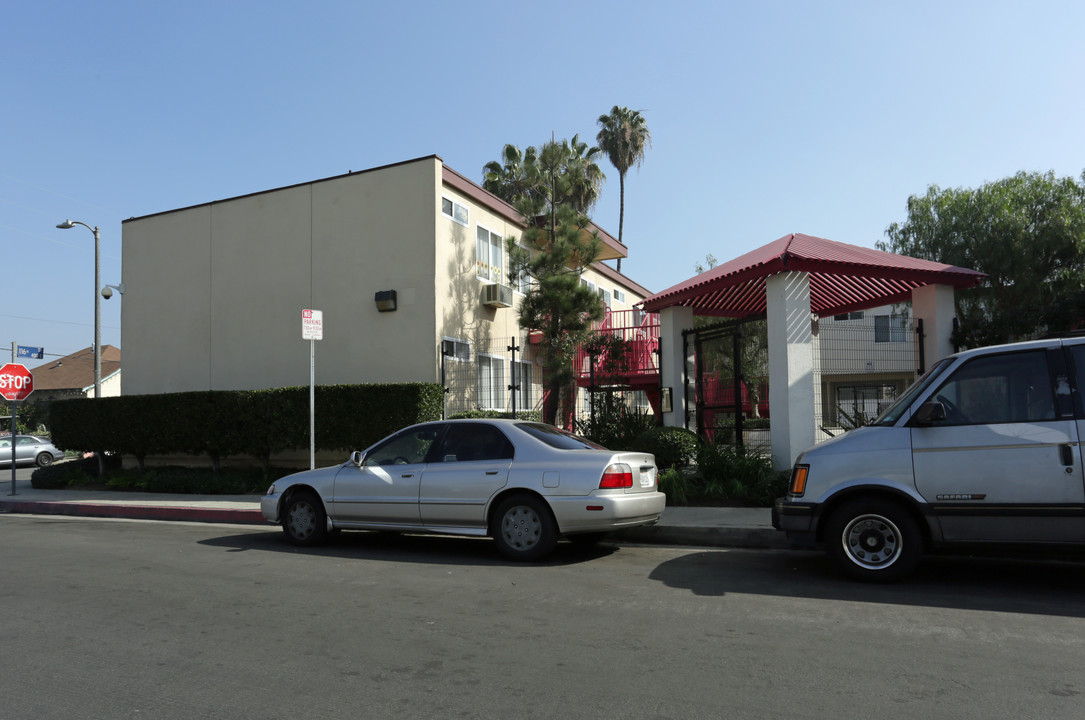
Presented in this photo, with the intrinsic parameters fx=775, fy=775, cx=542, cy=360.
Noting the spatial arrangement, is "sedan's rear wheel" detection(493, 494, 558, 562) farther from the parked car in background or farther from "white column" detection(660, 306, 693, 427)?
→ the parked car in background

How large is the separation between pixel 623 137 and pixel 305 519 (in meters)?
38.5

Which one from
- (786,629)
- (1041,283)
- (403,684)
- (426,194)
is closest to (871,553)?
(786,629)

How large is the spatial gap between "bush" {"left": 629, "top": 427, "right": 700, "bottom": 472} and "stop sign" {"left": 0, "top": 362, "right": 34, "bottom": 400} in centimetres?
1294

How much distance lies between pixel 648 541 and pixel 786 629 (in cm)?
414

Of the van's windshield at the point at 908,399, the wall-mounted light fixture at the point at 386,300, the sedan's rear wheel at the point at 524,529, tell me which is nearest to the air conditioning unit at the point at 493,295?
the wall-mounted light fixture at the point at 386,300

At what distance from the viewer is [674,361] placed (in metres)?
14.4

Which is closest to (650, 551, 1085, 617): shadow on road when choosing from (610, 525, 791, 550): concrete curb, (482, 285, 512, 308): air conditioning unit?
(610, 525, 791, 550): concrete curb

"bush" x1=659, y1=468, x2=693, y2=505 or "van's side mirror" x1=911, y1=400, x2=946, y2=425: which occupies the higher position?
"van's side mirror" x1=911, y1=400, x2=946, y2=425

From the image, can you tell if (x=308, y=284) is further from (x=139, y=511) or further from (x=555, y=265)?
(x=139, y=511)

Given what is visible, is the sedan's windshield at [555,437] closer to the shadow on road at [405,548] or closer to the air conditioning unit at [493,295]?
the shadow on road at [405,548]

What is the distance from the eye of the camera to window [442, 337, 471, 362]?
16156mm

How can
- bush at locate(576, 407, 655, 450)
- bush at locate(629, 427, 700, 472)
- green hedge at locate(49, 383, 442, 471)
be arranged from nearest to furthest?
bush at locate(629, 427, 700, 472) → bush at locate(576, 407, 655, 450) → green hedge at locate(49, 383, 442, 471)

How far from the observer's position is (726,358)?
81.0 feet

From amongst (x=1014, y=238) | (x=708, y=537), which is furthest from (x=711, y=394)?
(x=1014, y=238)
